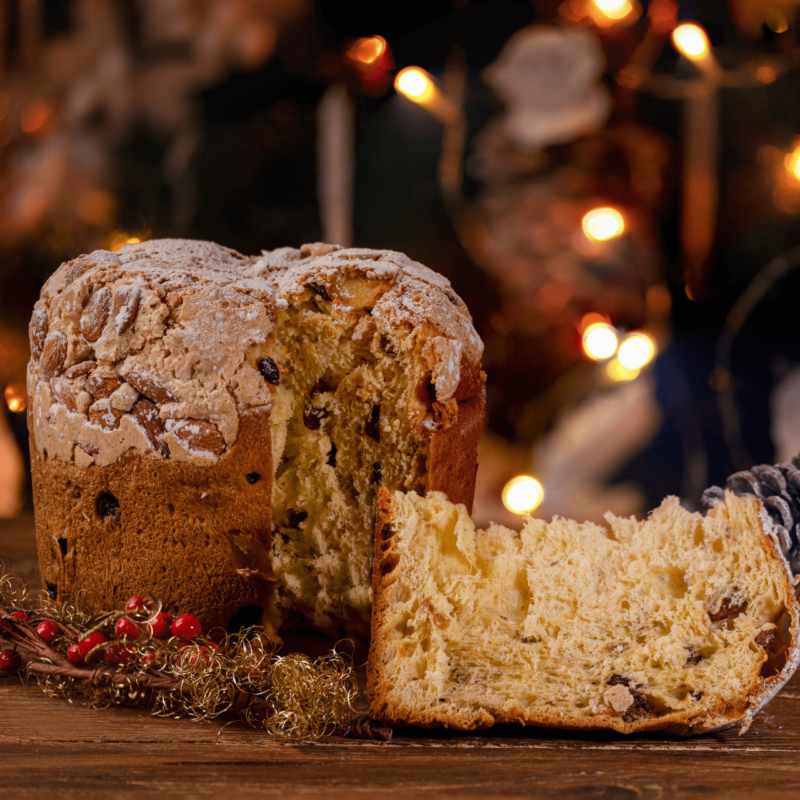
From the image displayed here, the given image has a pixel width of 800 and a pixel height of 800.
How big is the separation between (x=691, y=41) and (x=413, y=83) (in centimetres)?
112

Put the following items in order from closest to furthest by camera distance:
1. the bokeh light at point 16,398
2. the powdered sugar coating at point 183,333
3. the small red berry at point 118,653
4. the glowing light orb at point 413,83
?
the small red berry at point 118,653 < the powdered sugar coating at point 183,333 < the bokeh light at point 16,398 < the glowing light orb at point 413,83

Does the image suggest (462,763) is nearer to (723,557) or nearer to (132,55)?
(723,557)

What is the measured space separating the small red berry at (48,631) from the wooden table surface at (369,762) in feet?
0.42

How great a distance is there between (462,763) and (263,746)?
0.33 m

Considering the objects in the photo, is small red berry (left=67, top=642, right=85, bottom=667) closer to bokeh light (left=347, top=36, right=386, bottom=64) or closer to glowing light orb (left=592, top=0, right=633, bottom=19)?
bokeh light (left=347, top=36, right=386, bottom=64)

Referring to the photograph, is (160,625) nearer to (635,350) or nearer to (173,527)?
(173,527)

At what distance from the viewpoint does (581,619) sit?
152cm

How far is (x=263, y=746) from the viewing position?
131 cm

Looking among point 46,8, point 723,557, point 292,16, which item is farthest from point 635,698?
point 46,8

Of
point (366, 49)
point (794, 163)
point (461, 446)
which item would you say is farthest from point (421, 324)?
point (794, 163)

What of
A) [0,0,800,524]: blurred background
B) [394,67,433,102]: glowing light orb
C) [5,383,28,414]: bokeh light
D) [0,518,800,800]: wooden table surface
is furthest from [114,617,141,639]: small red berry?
[394,67,433,102]: glowing light orb

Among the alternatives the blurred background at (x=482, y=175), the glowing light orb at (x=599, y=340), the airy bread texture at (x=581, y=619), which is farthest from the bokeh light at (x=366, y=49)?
the airy bread texture at (x=581, y=619)

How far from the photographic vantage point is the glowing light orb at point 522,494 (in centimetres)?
345

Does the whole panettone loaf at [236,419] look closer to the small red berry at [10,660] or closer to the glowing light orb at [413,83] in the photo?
the small red berry at [10,660]
